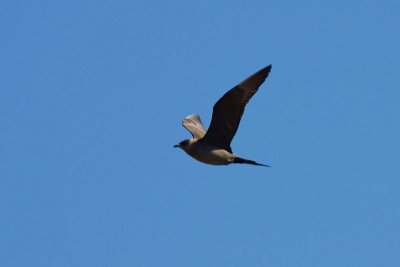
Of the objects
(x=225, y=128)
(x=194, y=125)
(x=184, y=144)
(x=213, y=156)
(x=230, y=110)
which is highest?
(x=194, y=125)

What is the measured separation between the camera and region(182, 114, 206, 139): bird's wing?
74.3 feet

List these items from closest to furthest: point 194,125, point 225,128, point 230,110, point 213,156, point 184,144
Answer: point 230,110
point 213,156
point 225,128
point 184,144
point 194,125

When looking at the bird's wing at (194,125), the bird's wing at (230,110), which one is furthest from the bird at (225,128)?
the bird's wing at (194,125)

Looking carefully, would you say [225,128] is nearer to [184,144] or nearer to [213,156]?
[213,156]

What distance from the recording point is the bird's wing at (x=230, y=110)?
64.4 feet

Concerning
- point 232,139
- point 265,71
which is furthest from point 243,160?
point 265,71

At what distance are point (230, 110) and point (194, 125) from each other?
368 centimetres

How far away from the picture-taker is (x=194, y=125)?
23.6 m

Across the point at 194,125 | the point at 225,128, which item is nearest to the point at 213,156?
the point at 225,128

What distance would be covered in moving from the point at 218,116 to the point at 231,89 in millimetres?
765

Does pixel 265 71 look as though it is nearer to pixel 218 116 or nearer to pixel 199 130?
pixel 218 116

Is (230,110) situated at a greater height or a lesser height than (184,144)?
greater

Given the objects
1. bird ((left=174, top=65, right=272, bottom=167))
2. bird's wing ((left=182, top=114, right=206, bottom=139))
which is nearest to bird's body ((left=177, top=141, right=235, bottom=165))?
bird ((left=174, top=65, right=272, bottom=167))

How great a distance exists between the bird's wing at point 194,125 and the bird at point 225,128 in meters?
1.62
